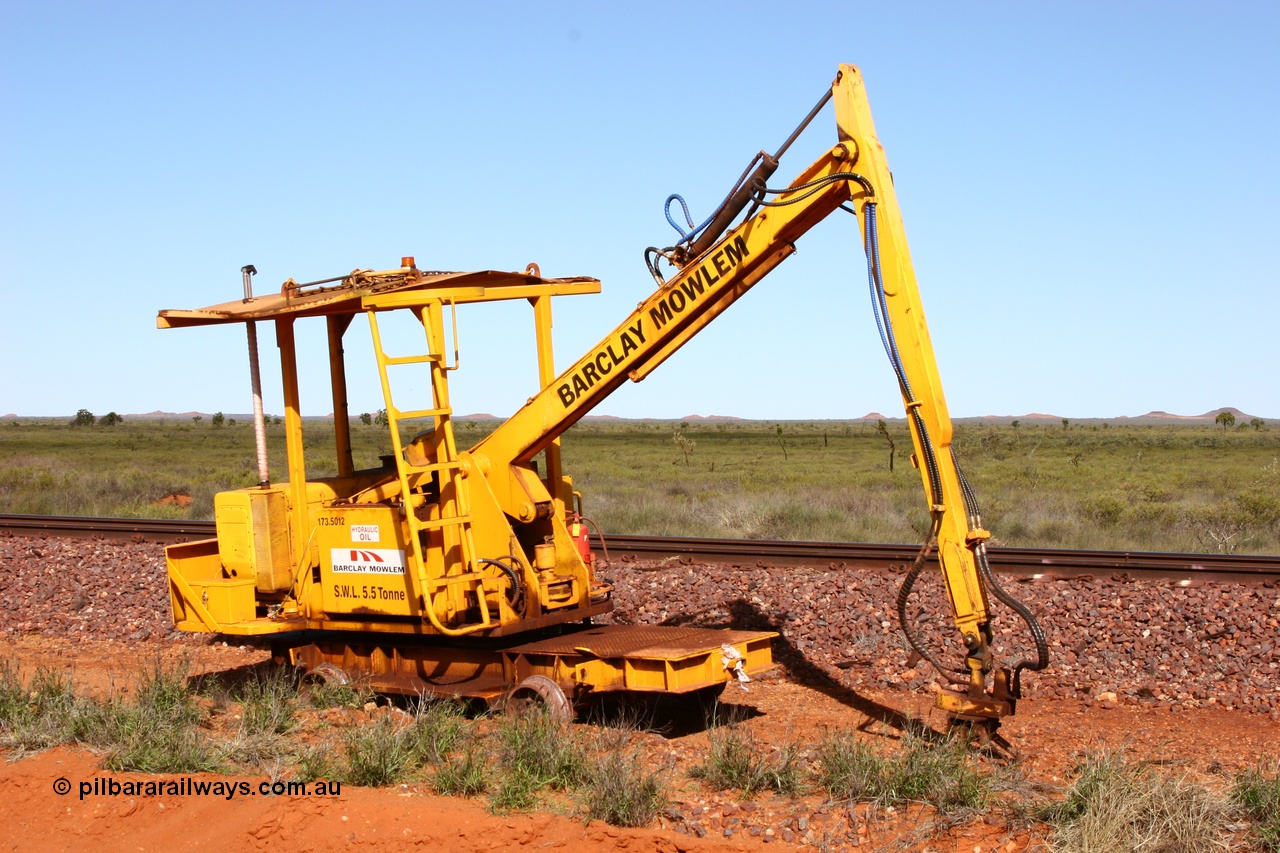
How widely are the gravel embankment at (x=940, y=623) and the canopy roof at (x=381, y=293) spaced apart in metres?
3.74

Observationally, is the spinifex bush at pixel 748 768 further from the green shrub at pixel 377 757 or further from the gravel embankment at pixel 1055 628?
the gravel embankment at pixel 1055 628

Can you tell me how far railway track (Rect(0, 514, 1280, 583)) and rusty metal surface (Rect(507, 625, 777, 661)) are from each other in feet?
12.7

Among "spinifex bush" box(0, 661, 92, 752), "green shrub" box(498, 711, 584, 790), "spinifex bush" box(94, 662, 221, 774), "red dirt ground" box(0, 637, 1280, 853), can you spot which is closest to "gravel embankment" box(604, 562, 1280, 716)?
"red dirt ground" box(0, 637, 1280, 853)

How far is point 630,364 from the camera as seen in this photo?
328 inches

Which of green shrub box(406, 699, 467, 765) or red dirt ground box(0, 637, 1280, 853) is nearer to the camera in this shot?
red dirt ground box(0, 637, 1280, 853)

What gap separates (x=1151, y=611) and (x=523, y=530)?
5302mm

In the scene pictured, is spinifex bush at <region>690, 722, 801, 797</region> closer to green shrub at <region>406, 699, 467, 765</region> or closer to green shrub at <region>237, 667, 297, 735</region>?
green shrub at <region>406, 699, 467, 765</region>

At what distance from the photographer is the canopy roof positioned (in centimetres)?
847

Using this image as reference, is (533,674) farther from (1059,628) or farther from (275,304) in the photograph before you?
(1059,628)

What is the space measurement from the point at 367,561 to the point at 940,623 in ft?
16.1

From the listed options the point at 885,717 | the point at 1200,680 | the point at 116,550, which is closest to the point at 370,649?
the point at 885,717

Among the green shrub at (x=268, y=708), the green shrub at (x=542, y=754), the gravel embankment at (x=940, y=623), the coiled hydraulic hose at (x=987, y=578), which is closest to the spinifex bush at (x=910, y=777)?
the coiled hydraulic hose at (x=987, y=578)

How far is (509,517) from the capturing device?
8.91m

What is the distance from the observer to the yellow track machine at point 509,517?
727 cm
